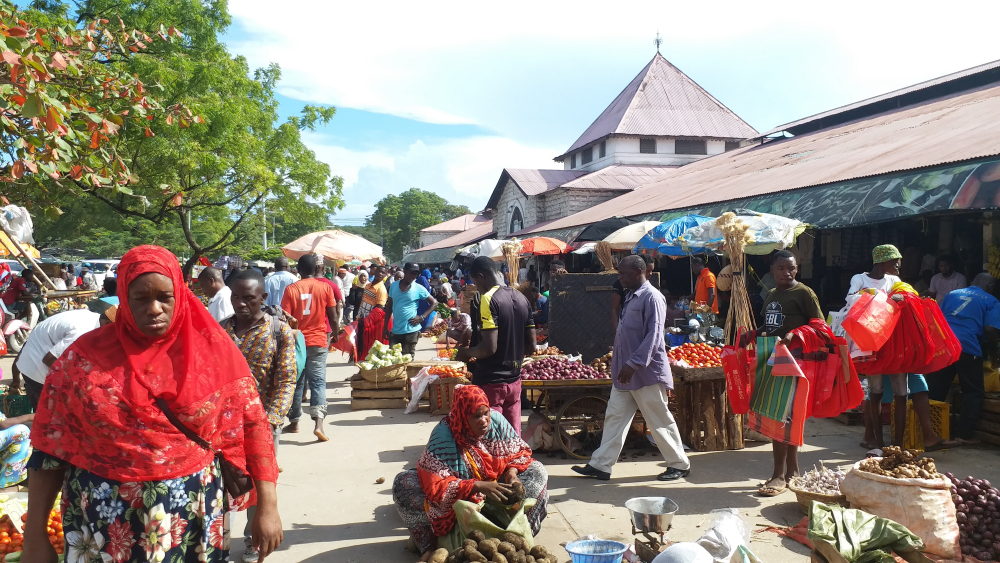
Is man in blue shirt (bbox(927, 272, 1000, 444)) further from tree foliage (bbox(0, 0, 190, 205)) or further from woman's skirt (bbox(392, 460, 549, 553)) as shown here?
tree foliage (bbox(0, 0, 190, 205))

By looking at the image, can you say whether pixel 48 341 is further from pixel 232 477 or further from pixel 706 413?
pixel 706 413

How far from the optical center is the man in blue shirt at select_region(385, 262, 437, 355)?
9117mm

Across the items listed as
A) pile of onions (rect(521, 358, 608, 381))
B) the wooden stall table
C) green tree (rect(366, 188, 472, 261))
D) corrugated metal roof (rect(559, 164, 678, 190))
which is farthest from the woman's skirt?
green tree (rect(366, 188, 472, 261))

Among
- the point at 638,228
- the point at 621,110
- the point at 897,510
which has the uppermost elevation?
the point at 621,110

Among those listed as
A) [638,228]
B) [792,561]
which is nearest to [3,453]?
[792,561]

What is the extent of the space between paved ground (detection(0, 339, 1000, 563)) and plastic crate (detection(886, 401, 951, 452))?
20cm

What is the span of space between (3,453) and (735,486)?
5.69m

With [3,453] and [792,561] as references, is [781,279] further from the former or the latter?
[3,453]

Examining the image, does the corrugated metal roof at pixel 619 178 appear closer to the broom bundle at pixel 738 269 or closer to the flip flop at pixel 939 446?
the broom bundle at pixel 738 269

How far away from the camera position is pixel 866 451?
630 centimetres

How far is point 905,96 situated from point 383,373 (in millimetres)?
17488

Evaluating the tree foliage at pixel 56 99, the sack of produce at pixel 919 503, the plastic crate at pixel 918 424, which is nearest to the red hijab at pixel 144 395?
the tree foliage at pixel 56 99

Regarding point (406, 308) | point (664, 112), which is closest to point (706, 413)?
point (406, 308)

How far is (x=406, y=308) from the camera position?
919cm
